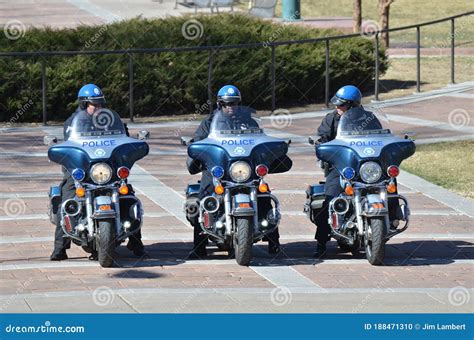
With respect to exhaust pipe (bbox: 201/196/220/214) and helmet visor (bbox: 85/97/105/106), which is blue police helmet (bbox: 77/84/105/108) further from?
exhaust pipe (bbox: 201/196/220/214)

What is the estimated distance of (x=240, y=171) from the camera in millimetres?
12539

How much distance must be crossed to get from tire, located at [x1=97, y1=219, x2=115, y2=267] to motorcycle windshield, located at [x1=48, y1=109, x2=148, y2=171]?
25.0 inches

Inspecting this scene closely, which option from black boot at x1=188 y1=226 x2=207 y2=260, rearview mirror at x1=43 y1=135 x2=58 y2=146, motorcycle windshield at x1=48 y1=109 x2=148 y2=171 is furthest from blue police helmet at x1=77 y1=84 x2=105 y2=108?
black boot at x1=188 y1=226 x2=207 y2=260

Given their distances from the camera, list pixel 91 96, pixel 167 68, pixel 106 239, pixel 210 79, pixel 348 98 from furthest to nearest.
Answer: pixel 167 68 → pixel 210 79 → pixel 348 98 → pixel 91 96 → pixel 106 239

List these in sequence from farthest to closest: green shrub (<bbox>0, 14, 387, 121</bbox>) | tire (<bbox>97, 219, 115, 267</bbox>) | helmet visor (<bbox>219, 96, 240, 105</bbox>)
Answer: green shrub (<bbox>0, 14, 387, 121</bbox>) → helmet visor (<bbox>219, 96, 240, 105</bbox>) → tire (<bbox>97, 219, 115, 267</bbox>)

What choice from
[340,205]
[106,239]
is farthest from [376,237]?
[106,239]

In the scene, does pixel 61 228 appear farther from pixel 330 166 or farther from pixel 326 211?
pixel 330 166

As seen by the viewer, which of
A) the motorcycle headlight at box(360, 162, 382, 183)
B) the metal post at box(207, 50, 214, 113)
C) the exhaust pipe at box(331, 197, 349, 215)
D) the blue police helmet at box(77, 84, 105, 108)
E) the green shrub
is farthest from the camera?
the metal post at box(207, 50, 214, 113)

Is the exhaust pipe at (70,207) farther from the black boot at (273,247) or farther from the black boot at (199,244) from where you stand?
the black boot at (273,247)

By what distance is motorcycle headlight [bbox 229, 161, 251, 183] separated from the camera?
12.5 m

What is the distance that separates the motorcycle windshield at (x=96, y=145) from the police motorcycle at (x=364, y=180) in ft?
6.19

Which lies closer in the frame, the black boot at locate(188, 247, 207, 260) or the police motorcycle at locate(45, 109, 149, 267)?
the police motorcycle at locate(45, 109, 149, 267)

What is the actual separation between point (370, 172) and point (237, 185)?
4.25ft

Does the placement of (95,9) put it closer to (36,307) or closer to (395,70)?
(395,70)
